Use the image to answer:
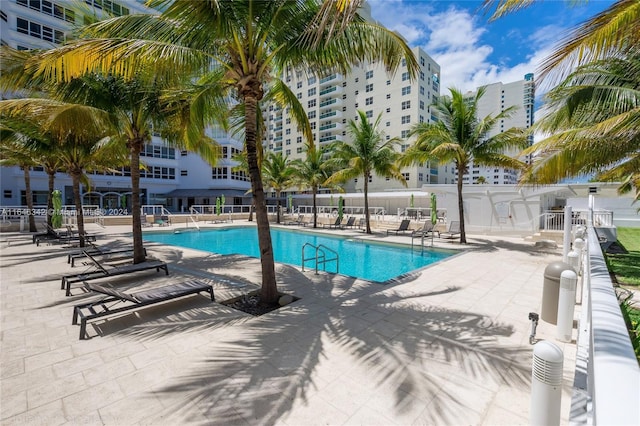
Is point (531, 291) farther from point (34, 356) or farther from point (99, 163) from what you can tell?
point (99, 163)

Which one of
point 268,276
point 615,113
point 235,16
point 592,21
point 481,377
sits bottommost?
point 481,377

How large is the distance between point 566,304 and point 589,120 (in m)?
6.15

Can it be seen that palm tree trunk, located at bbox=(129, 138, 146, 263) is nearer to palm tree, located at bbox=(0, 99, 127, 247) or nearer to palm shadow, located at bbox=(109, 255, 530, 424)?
palm tree, located at bbox=(0, 99, 127, 247)

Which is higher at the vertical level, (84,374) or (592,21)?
(592,21)

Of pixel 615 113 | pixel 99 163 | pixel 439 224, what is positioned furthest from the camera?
pixel 439 224

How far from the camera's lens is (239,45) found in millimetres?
5727

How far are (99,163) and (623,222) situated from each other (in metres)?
36.3

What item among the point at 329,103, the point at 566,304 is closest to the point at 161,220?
the point at 566,304

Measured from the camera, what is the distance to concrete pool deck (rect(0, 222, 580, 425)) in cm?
311

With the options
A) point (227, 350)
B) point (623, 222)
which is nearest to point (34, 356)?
point (227, 350)

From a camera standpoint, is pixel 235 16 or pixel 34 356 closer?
pixel 34 356

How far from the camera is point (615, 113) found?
7.04 metres

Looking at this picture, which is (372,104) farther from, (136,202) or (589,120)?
(136,202)

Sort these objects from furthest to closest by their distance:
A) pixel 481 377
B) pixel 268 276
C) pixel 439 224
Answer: pixel 439 224 → pixel 268 276 → pixel 481 377
